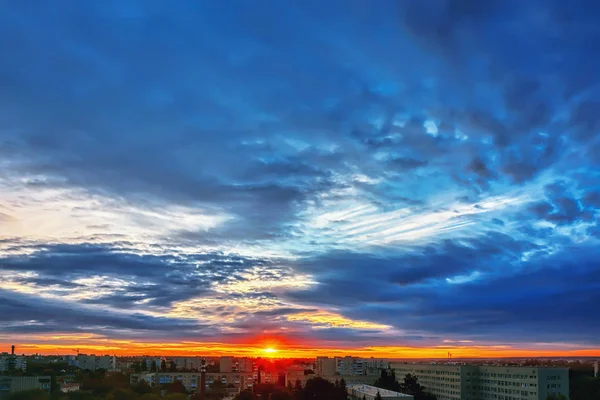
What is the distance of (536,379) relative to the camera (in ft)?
195

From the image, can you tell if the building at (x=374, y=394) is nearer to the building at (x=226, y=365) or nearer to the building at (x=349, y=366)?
the building at (x=349, y=366)

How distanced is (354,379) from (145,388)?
1749 inches

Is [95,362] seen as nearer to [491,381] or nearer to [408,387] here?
[408,387]

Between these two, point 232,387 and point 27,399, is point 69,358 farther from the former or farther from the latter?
point 27,399

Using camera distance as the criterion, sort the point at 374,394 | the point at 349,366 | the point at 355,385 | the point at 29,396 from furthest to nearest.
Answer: the point at 349,366
the point at 355,385
the point at 374,394
the point at 29,396

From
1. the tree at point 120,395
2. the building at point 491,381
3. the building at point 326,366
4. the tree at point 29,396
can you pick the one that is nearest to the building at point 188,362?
the building at point 326,366

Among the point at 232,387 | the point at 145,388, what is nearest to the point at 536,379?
the point at 145,388

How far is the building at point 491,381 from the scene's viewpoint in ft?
195

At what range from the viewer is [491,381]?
70625 millimetres

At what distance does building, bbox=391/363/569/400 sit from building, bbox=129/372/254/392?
34.5m

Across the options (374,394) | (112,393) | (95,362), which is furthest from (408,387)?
(95,362)

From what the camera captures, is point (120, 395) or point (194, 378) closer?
point (120, 395)

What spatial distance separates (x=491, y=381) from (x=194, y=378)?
53.7m

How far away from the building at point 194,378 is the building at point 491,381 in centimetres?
3447
